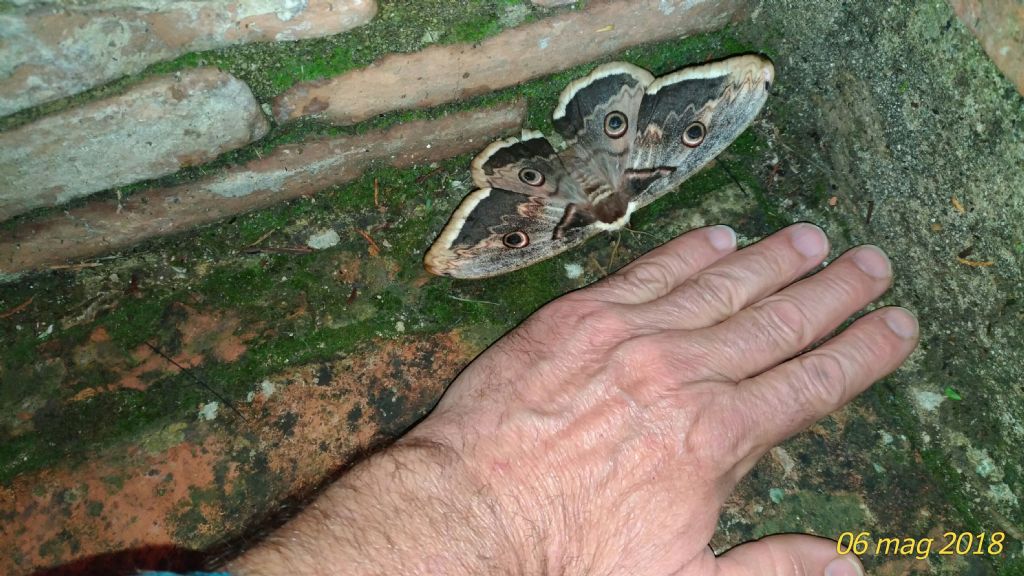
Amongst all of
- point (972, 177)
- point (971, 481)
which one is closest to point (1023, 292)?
point (972, 177)

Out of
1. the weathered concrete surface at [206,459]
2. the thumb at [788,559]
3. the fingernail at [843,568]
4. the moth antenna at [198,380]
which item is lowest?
the fingernail at [843,568]

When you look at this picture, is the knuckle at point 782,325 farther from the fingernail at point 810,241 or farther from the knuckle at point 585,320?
the knuckle at point 585,320

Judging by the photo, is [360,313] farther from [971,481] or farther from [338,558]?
[971,481]

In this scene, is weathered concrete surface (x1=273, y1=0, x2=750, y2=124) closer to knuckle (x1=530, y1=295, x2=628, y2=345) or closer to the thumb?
knuckle (x1=530, y1=295, x2=628, y2=345)

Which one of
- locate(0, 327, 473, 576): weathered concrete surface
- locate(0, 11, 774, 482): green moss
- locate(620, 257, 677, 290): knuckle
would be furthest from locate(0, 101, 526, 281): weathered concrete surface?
locate(620, 257, 677, 290): knuckle

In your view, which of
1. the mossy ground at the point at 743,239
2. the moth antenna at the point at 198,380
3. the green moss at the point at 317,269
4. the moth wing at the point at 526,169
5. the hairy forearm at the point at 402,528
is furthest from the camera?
the moth wing at the point at 526,169

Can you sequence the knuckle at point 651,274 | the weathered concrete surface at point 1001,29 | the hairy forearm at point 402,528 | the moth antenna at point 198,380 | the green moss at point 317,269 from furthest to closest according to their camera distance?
the knuckle at point 651,274 < the moth antenna at point 198,380 < the green moss at point 317,269 < the hairy forearm at point 402,528 < the weathered concrete surface at point 1001,29

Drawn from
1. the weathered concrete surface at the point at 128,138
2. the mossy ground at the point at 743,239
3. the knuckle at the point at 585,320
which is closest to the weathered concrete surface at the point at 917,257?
the mossy ground at the point at 743,239
